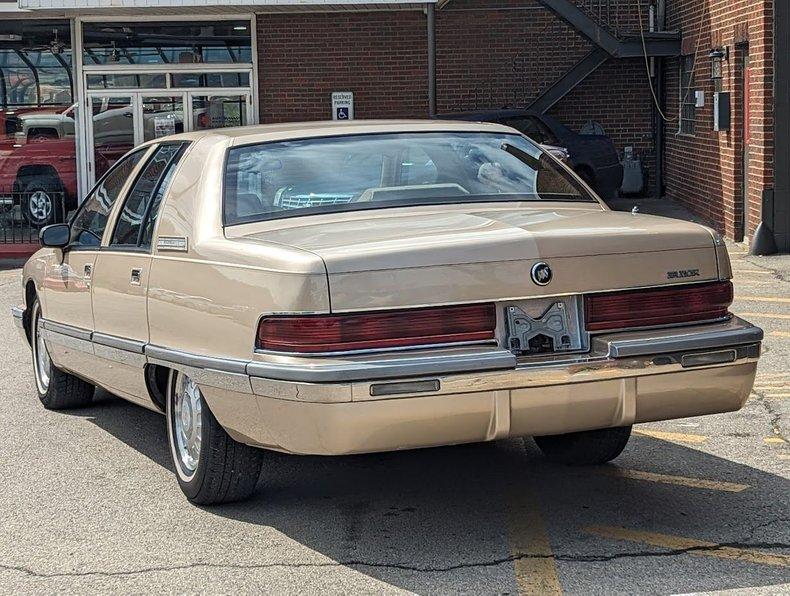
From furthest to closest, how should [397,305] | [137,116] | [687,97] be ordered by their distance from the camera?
1. [137,116]
2. [687,97]
3. [397,305]

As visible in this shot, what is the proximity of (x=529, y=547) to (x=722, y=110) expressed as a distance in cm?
1253

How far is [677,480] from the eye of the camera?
6.11 m

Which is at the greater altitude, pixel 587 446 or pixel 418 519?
pixel 587 446

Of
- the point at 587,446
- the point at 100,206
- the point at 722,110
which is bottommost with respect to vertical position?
the point at 587,446

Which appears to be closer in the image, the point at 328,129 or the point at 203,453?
the point at 203,453

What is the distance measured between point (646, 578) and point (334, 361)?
133 cm

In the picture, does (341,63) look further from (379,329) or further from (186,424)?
(379,329)

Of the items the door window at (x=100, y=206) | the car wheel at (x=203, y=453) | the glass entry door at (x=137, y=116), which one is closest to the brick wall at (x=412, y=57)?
the glass entry door at (x=137, y=116)

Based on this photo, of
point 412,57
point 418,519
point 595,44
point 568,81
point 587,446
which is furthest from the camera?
point 412,57

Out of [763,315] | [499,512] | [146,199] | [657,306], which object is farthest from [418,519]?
[763,315]

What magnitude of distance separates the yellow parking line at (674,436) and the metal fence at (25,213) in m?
13.5

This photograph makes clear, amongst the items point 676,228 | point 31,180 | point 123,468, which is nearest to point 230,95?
point 31,180

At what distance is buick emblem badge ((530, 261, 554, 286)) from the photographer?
5.00 metres

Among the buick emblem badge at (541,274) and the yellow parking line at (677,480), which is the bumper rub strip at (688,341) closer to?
the buick emblem badge at (541,274)
